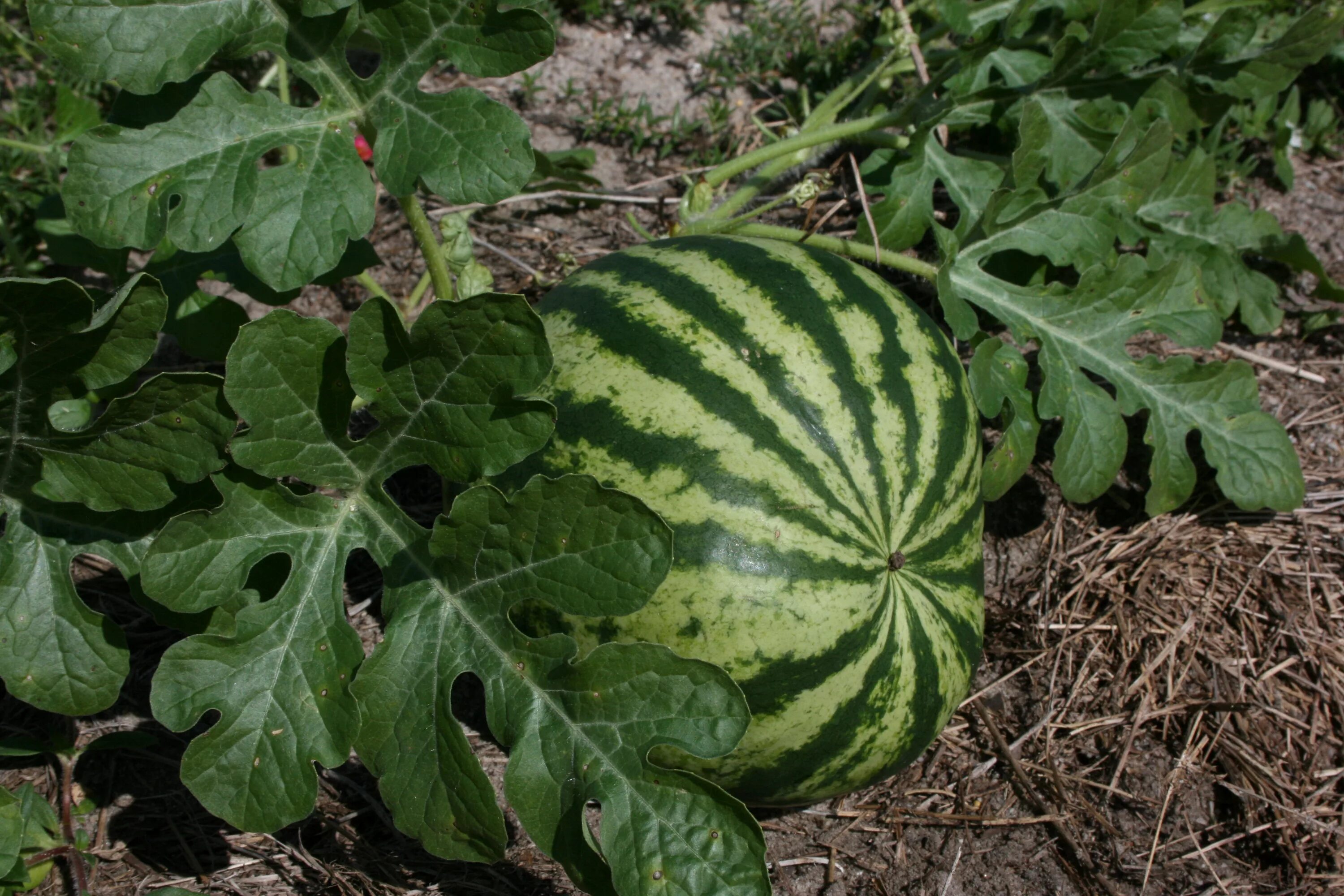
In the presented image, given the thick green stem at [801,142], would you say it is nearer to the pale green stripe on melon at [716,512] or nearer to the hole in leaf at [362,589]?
the pale green stripe on melon at [716,512]

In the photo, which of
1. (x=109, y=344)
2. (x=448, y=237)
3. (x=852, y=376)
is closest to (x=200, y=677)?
(x=109, y=344)

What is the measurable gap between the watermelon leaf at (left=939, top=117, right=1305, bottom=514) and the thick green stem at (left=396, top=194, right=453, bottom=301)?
1.35 m

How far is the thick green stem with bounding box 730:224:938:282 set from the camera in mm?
2945

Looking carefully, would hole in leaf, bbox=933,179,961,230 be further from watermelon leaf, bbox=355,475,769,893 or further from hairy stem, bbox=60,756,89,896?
hairy stem, bbox=60,756,89,896

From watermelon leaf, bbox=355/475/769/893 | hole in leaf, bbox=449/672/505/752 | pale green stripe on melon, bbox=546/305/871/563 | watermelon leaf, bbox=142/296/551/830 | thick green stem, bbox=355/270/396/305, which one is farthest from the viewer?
thick green stem, bbox=355/270/396/305

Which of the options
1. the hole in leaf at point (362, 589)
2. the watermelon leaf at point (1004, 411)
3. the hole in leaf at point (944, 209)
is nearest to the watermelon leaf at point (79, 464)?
the hole in leaf at point (362, 589)

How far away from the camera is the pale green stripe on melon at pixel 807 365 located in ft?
7.01

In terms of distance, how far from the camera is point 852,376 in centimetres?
223

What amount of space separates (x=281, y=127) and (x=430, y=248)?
1.63 feet

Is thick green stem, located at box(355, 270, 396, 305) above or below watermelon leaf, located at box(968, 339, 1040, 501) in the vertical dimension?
above

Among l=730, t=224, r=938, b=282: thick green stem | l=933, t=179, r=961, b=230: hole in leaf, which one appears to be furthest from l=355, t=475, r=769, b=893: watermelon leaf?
l=933, t=179, r=961, b=230: hole in leaf

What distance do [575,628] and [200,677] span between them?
73 cm

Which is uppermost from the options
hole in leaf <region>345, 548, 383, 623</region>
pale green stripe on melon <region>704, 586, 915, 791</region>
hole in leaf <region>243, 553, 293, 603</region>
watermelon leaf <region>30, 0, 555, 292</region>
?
watermelon leaf <region>30, 0, 555, 292</region>

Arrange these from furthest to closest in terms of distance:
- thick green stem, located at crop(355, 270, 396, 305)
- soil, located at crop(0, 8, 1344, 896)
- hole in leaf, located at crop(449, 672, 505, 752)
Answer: thick green stem, located at crop(355, 270, 396, 305) → hole in leaf, located at crop(449, 672, 505, 752) → soil, located at crop(0, 8, 1344, 896)
